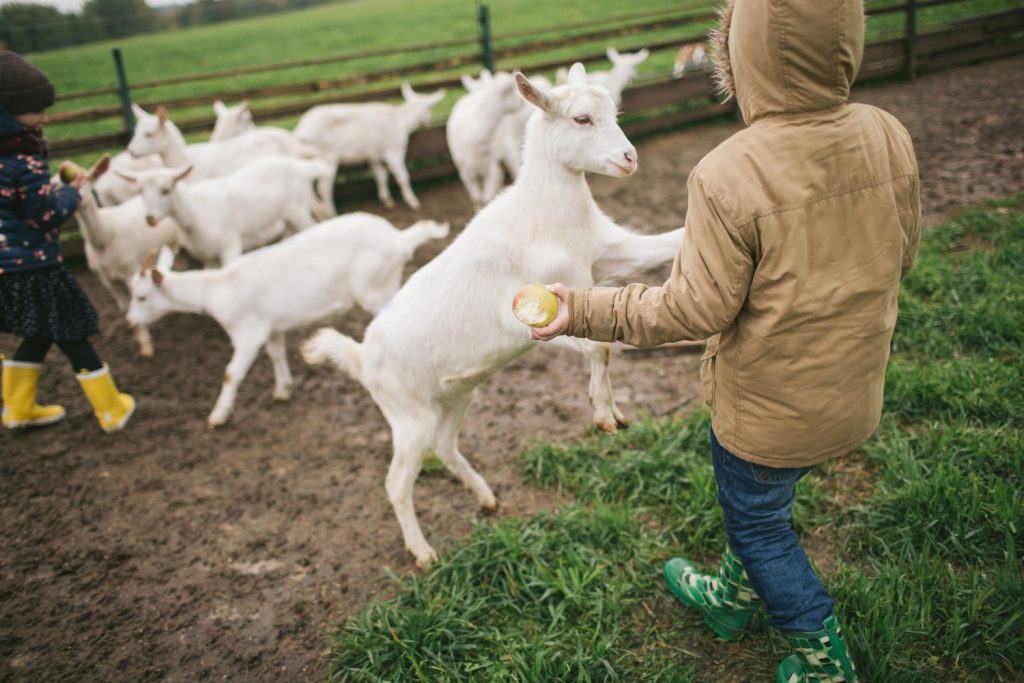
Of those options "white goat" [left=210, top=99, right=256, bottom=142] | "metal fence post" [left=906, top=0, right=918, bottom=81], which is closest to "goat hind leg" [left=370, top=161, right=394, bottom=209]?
"white goat" [left=210, top=99, right=256, bottom=142]

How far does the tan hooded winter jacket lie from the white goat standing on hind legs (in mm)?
677

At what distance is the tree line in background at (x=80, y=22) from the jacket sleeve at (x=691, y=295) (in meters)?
11.7

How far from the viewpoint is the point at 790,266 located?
1.67 metres

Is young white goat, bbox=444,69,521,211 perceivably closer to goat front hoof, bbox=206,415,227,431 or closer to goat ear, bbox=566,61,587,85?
goat front hoof, bbox=206,415,227,431

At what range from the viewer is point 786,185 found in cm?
163

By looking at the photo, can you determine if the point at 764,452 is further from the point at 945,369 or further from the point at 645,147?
the point at 645,147

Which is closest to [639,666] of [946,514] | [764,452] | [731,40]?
[764,452]

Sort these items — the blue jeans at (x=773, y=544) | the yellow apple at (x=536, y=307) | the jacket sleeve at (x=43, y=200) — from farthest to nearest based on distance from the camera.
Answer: the jacket sleeve at (x=43, y=200) < the blue jeans at (x=773, y=544) < the yellow apple at (x=536, y=307)

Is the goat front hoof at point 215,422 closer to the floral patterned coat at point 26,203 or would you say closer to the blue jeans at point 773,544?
the floral patterned coat at point 26,203

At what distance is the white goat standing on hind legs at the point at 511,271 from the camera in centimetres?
253

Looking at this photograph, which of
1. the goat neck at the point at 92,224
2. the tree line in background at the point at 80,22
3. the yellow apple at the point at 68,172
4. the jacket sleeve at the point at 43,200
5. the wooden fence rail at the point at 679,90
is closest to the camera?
the jacket sleeve at the point at 43,200

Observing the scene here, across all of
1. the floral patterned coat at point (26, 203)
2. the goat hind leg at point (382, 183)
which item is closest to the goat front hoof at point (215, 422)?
the floral patterned coat at point (26, 203)

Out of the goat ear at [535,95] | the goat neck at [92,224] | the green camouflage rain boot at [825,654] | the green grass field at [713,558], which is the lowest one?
the green grass field at [713,558]

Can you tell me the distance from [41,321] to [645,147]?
814cm
